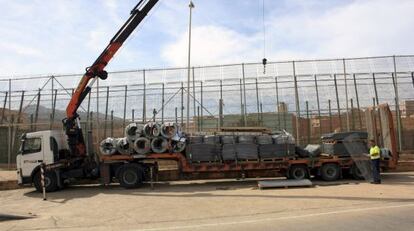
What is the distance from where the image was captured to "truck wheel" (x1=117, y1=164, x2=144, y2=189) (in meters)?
21.2

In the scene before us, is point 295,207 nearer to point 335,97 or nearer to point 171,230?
point 171,230

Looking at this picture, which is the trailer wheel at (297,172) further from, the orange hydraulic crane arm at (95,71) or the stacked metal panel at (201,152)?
the orange hydraulic crane arm at (95,71)

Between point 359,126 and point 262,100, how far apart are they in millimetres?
6265

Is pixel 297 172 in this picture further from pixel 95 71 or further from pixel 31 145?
pixel 31 145

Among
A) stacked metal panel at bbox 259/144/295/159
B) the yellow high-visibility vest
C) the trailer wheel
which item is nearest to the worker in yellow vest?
the yellow high-visibility vest

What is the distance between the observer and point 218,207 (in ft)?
48.2

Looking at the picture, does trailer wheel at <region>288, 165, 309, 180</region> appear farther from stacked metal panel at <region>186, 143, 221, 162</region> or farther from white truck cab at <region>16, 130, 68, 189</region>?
white truck cab at <region>16, 130, 68, 189</region>

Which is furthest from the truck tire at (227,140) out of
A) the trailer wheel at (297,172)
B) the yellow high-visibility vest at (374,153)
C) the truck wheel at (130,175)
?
the yellow high-visibility vest at (374,153)

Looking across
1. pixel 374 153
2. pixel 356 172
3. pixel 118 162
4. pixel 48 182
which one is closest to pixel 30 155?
pixel 48 182

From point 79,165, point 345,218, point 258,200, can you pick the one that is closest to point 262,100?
point 79,165

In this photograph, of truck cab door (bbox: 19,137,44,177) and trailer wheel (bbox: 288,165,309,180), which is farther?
trailer wheel (bbox: 288,165,309,180)

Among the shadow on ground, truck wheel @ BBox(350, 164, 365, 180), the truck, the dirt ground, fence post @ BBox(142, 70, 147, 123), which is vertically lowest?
the dirt ground

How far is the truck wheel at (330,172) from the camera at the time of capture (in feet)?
73.3

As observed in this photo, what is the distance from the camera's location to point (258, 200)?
15.9 meters
